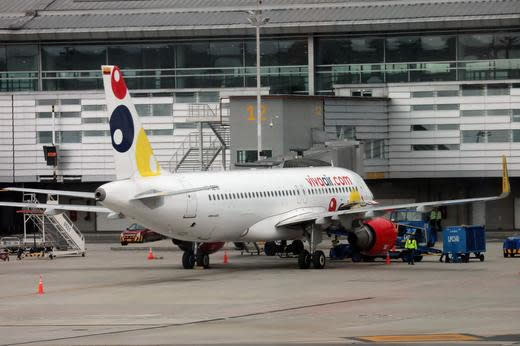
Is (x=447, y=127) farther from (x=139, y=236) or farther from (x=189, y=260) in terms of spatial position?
(x=189, y=260)

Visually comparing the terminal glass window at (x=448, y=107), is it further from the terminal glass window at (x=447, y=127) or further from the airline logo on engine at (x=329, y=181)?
the airline logo on engine at (x=329, y=181)

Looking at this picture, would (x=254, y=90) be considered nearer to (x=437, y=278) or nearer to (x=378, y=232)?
(x=378, y=232)

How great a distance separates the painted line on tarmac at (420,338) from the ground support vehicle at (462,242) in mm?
24190

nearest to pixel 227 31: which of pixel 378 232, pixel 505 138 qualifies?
pixel 505 138

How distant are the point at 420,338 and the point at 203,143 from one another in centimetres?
5512

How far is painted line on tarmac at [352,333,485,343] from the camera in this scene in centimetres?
2422

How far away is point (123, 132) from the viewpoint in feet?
140

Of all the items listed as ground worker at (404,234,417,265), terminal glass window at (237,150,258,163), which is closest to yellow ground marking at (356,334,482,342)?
ground worker at (404,234,417,265)

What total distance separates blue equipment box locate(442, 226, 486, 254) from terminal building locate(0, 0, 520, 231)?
2257 cm

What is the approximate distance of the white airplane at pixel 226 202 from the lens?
4241 centimetres

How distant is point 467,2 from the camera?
79.8 meters

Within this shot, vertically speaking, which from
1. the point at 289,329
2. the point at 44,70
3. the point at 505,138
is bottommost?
the point at 289,329

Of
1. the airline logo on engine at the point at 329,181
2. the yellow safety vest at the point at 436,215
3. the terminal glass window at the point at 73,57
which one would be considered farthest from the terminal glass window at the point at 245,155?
the terminal glass window at the point at 73,57

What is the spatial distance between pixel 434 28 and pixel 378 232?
32.7m
